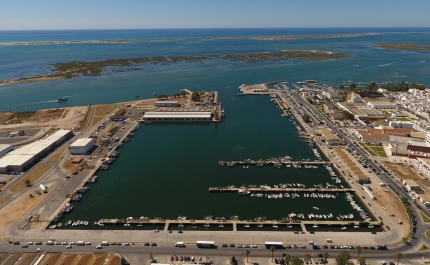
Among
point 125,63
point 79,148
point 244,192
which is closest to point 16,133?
point 79,148

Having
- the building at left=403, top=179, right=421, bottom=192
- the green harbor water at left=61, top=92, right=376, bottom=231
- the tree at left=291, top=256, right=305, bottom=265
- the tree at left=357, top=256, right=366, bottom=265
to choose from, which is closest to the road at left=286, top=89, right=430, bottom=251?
the building at left=403, top=179, right=421, bottom=192

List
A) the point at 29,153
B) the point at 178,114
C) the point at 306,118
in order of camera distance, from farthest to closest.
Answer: the point at 178,114, the point at 306,118, the point at 29,153

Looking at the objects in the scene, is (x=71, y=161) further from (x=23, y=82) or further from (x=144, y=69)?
(x=144, y=69)

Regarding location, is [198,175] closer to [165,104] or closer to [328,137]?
[328,137]

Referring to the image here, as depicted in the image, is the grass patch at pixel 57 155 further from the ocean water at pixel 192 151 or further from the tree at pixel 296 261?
the tree at pixel 296 261

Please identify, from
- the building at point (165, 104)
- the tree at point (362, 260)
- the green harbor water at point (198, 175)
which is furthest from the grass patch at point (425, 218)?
the building at point (165, 104)

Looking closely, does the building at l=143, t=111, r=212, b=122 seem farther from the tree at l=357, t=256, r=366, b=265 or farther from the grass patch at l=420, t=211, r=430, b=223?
the tree at l=357, t=256, r=366, b=265

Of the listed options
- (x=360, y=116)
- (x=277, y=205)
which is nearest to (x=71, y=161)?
(x=277, y=205)
